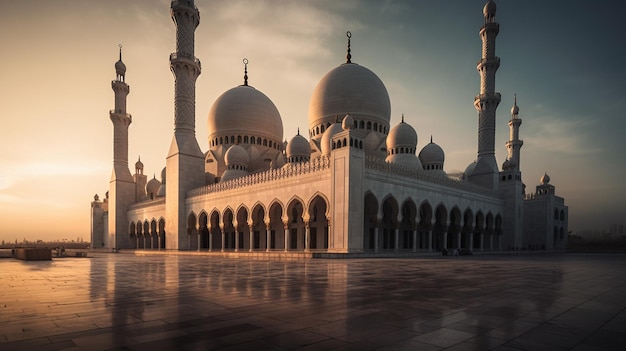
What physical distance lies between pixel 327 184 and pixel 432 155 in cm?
2182

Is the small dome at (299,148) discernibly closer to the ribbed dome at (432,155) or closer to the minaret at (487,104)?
the ribbed dome at (432,155)

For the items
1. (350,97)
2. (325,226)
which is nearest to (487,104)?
(350,97)

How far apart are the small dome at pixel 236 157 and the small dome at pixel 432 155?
20207mm

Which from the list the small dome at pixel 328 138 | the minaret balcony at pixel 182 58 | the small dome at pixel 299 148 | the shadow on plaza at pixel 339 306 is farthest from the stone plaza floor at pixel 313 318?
the minaret balcony at pixel 182 58

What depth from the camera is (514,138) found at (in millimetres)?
49375

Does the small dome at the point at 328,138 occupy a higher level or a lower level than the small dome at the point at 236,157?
higher

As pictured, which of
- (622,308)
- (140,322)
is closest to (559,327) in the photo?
(622,308)

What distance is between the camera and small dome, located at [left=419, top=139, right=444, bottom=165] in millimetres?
39906

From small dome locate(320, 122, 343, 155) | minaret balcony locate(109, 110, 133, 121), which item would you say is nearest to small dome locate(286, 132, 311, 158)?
small dome locate(320, 122, 343, 155)

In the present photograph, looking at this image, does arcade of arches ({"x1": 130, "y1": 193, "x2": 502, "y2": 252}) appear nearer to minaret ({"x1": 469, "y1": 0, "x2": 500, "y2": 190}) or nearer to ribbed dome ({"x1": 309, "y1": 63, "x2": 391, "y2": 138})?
minaret ({"x1": 469, "y1": 0, "x2": 500, "y2": 190})

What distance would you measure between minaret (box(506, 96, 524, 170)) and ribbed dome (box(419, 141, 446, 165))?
15194 millimetres

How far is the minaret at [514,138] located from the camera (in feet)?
160

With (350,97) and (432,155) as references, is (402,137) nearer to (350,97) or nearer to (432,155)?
(432,155)

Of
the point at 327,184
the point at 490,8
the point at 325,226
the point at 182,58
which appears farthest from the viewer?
the point at 490,8
